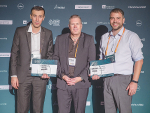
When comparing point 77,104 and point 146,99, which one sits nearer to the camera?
point 77,104

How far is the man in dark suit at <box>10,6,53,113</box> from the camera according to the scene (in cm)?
195

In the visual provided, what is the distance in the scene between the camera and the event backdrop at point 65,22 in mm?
2840

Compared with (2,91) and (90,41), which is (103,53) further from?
(2,91)

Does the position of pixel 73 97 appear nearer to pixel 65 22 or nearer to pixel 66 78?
pixel 66 78

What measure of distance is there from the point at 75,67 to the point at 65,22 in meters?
1.37

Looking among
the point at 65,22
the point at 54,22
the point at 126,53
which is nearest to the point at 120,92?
the point at 126,53

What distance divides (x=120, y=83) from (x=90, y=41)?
71cm

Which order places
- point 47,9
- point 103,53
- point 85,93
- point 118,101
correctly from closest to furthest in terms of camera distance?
point 118,101, point 85,93, point 103,53, point 47,9

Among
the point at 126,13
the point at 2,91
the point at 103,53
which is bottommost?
the point at 2,91

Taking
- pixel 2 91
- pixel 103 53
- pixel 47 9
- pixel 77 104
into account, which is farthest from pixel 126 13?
pixel 2 91

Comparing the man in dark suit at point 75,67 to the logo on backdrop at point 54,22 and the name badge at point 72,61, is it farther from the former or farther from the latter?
the logo on backdrop at point 54,22

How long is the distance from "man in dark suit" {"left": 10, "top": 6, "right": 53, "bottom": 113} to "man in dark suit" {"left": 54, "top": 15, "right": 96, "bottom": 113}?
0.32 metres

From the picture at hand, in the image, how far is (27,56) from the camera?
1.95 metres

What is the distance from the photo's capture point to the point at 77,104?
187 cm
